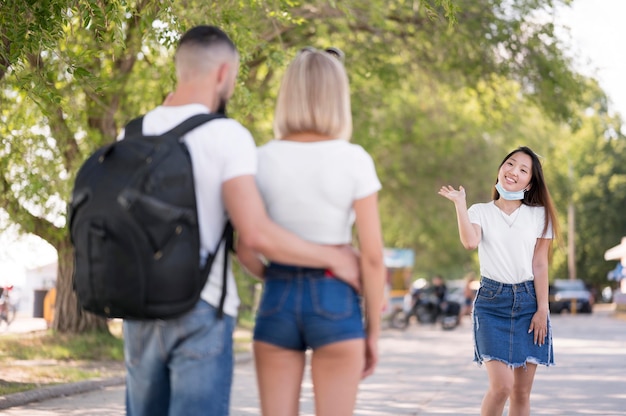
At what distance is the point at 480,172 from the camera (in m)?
40.2

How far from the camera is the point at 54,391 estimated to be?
1231cm

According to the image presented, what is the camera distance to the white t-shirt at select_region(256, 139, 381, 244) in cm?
397

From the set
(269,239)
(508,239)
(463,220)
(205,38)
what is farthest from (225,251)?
(508,239)

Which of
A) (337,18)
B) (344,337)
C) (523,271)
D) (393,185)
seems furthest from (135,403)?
(393,185)

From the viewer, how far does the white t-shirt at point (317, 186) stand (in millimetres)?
3975

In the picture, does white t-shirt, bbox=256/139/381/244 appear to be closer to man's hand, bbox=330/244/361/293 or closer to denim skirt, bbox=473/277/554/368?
man's hand, bbox=330/244/361/293

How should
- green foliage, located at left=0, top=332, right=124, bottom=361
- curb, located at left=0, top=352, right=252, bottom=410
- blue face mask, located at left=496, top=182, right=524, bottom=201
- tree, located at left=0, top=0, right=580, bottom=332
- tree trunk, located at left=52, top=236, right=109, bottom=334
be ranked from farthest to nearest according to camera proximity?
tree trunk, located at left=52, top=236, right=109, bottom=334 < green foliage, located at left=0, top=332, right=124, bottom=361 < curb, located at left=0, top=352, right=252, bottom=410 < tree, located at left=0, top=0, right=580, bottom=332 < blue face mask, located at left=496, top=182, right=524, bottom=201

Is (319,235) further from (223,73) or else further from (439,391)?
(439,391)

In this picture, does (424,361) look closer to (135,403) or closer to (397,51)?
(397,51)

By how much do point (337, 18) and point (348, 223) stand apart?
16.9m

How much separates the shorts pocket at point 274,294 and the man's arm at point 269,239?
104 mm

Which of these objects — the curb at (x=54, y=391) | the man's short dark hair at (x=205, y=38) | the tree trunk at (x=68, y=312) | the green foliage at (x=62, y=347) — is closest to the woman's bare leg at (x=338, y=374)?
the man's short dark hair at (x=205, y=38)

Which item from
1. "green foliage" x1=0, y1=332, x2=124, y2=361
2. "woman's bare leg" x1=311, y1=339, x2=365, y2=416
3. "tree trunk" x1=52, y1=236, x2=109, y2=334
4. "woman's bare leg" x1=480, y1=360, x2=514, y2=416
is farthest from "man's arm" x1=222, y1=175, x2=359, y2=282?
"tree trunk" x1=52, y1=236, x2=109, y2=334

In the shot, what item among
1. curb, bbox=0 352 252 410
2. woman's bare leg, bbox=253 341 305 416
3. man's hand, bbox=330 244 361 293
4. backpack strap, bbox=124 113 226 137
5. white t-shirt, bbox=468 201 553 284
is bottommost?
curb, bbox=0 352 252 410
